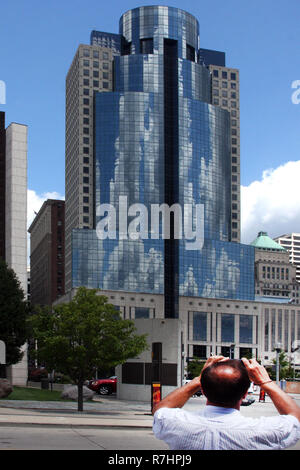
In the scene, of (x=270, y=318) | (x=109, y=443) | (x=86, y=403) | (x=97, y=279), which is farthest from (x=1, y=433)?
(x=270, y=318)

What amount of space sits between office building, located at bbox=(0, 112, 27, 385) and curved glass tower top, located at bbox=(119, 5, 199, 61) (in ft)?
331

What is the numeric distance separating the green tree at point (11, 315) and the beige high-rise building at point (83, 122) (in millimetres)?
106905

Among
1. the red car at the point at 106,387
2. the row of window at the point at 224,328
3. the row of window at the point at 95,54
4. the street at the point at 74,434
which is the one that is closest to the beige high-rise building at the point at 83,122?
the row of window at the point at 95,54

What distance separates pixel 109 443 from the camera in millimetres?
20969

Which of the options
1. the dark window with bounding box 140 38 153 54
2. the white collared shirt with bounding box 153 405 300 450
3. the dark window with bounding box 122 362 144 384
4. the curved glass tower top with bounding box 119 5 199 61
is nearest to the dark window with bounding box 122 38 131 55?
the curved glass tower top with bounding box 119 5 199 61

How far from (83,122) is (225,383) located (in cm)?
17014

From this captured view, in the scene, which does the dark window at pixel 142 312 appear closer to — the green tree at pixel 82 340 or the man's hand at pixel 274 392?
the green tree at pixel 82 340

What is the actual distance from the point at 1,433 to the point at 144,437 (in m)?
4.81

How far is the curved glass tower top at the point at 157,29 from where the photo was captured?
17588 centimetres

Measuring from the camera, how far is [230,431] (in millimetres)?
3975

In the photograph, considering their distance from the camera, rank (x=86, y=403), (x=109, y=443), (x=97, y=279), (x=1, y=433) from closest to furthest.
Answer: (x=109, y=443)
(x=1, y=433)
(x=86, y=403)
(x=97, y=279)

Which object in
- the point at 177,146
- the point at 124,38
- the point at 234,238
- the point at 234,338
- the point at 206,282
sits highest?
the point at 124,38

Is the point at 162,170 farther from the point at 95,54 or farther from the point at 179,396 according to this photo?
the point at 179,396
